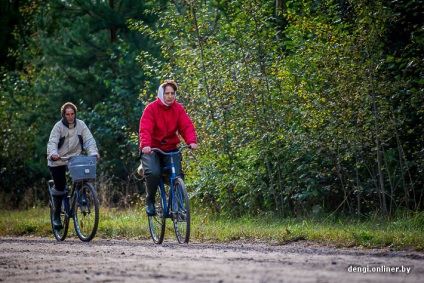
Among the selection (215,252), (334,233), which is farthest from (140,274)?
(334,233)

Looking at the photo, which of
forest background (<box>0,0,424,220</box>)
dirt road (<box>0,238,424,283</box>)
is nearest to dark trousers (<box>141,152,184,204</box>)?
dirt road (<box>0,238,424,283</box>)

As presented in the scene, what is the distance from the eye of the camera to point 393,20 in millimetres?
12133

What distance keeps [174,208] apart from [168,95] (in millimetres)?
1579

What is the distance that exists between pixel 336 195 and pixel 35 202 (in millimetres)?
11115

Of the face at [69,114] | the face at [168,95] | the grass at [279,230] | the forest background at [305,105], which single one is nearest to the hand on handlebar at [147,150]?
the face at [168,95]

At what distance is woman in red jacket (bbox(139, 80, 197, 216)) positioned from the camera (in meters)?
10.7

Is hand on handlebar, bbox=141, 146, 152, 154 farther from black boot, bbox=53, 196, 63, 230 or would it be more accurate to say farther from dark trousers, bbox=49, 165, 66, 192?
black boot, bbox=53, 196, 63, 230

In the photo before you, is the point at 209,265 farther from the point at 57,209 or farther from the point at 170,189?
the point at 57,209

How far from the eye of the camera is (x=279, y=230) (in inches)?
434

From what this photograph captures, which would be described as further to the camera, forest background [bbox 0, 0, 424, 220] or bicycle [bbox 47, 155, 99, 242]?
forest background [bbox 0, 0, 424, 220]

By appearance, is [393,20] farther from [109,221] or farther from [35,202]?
[35,202]

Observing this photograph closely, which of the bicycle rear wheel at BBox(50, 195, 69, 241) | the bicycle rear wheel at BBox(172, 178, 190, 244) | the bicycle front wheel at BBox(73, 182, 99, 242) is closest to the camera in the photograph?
the bicycle rear wheel at BBox(172, 178, 190, 244)

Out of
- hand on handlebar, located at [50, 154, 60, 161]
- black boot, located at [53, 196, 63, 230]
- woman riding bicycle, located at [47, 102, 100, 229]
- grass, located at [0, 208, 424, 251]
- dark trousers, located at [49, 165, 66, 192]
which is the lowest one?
grass, located at [0, 208, 424, 251]

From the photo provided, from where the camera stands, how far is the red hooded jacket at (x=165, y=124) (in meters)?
10.7
